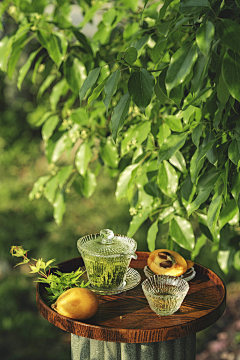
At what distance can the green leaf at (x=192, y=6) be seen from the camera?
615 mm

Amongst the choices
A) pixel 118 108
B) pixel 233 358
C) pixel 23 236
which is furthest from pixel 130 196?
pixel 23 236

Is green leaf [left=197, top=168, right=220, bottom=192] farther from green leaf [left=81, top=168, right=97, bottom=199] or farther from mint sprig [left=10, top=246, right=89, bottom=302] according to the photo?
green leaf [left=81, top=168, right=97, bottom=199]

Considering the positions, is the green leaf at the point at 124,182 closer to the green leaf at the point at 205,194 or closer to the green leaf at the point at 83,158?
the green leaf at the point at 83,158

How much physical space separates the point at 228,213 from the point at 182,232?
0.20m

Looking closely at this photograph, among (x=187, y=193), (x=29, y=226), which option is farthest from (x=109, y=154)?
(x=29, y=226)

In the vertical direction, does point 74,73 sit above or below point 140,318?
above

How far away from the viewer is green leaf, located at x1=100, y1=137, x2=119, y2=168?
1336 mm

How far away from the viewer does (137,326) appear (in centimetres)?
89

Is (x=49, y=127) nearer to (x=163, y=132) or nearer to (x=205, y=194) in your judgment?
(x=163, y=132)

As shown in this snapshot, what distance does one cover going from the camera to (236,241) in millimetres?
1310

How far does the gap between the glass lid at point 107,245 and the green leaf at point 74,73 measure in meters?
0.49

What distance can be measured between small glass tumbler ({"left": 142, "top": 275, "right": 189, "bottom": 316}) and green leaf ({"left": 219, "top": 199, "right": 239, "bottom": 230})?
0.20 m

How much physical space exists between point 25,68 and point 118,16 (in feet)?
1.18

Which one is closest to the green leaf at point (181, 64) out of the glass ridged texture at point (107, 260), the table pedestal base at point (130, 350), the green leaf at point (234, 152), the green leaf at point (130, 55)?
the green leaf at point (130, 55)
